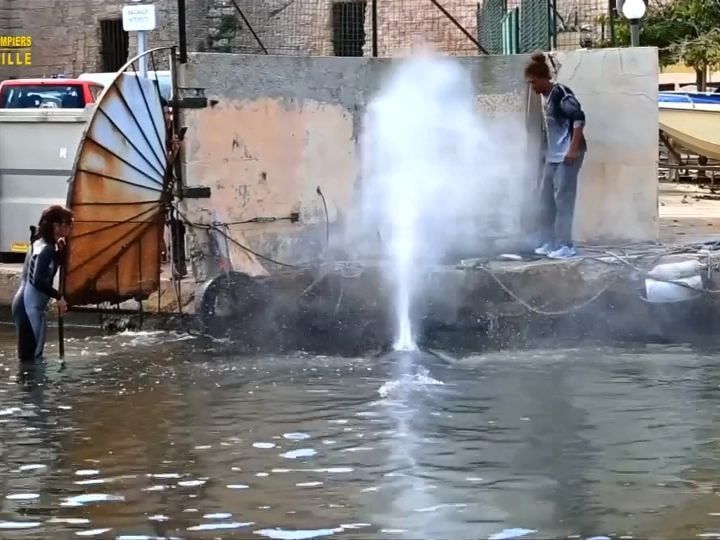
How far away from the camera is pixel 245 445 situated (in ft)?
26.2

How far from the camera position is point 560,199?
40.0 feet

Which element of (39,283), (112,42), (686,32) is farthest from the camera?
(112,42)

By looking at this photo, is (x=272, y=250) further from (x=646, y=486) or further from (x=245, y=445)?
(x=646, y=486)

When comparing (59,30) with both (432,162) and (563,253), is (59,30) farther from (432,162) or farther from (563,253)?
(563,253)

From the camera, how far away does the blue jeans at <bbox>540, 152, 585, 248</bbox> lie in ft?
39.6

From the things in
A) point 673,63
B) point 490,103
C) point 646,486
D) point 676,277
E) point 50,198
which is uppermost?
point 673,63

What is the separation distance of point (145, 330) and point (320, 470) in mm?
5662

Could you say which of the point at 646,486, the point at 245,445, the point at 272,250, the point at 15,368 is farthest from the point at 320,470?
the point at 272,250

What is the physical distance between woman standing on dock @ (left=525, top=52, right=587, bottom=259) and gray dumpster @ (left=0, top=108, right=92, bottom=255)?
4.74 m

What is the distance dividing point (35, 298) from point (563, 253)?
4.85m

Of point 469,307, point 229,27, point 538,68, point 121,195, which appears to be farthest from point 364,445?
point 229,27

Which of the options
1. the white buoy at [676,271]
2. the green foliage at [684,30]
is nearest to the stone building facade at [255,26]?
the green foliage at [684,30]

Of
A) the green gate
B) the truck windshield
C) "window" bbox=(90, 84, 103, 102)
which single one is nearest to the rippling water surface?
the green gate

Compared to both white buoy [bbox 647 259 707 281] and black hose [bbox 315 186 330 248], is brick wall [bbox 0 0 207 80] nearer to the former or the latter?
black hose [bbox 315 186 330 248]
